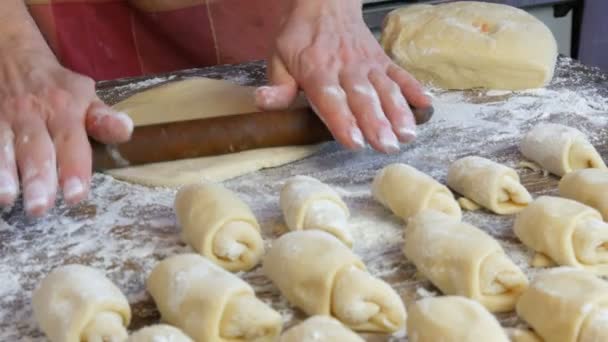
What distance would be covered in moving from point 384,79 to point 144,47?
0.99 meters

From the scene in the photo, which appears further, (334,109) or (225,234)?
(334,109)

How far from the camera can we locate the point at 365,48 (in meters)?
2.01

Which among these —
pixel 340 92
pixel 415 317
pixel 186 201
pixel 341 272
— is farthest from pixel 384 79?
pixel 415 317

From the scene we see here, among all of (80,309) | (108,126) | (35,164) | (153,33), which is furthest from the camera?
(153,33)

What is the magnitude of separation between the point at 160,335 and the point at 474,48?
1.37 meters

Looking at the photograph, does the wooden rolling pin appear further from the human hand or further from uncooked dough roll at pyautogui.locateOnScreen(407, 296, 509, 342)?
→ uncooked dough roll at pyautogui.locateOnScreen(407, 296, 509, 342)

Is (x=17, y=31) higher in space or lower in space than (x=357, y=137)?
higher

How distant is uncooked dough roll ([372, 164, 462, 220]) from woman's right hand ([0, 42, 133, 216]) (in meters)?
0.60

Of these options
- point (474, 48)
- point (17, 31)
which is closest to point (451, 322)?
point (474, 48)

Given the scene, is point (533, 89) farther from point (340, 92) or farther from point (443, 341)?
point (443, 341)

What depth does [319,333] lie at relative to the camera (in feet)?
3.56

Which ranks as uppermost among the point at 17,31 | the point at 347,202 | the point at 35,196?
the point at 17,31

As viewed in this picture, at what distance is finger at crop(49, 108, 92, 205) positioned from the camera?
158 centimetres

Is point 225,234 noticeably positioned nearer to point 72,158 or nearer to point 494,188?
point 72,158
